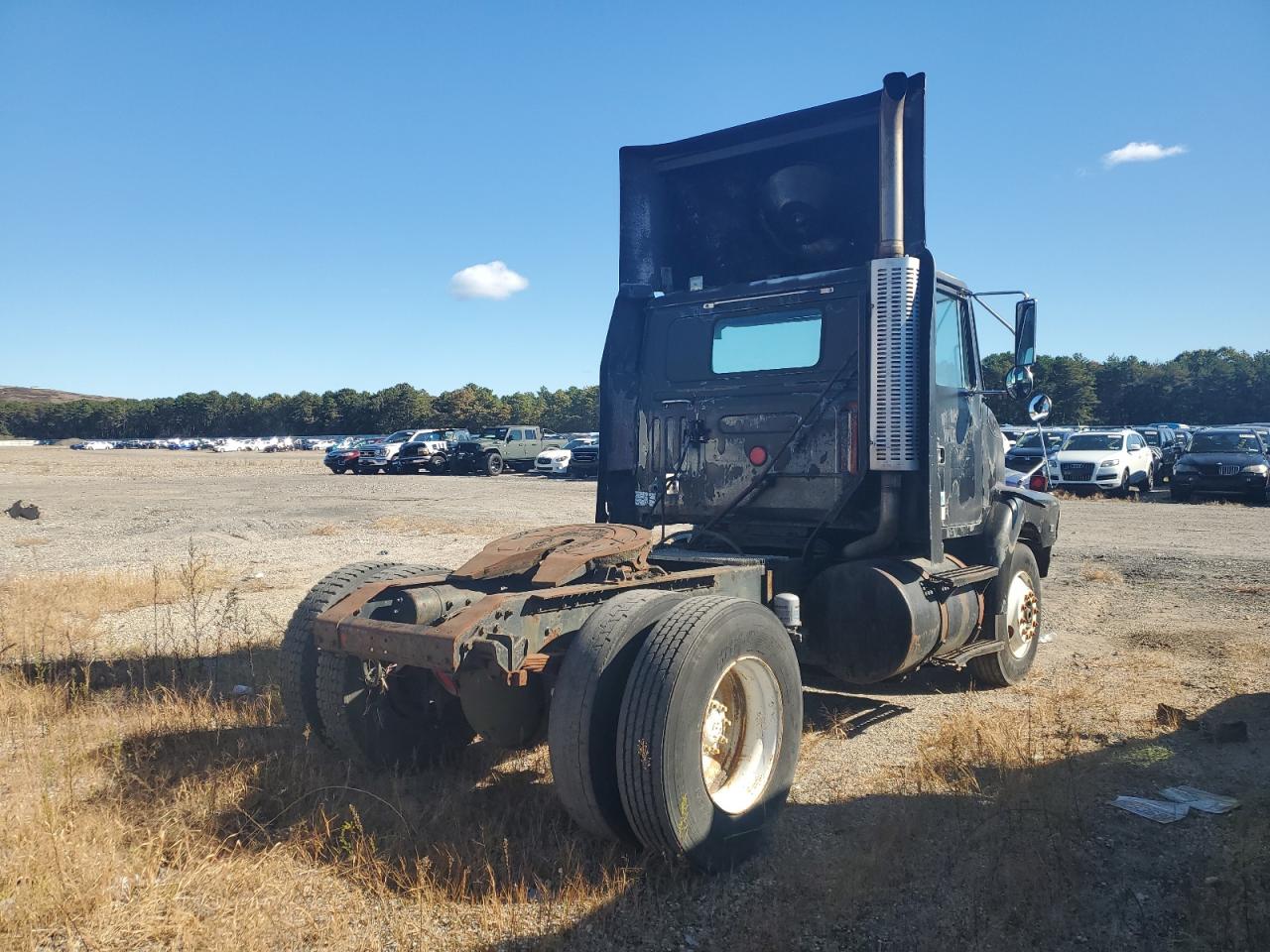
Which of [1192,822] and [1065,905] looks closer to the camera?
[1065,905]

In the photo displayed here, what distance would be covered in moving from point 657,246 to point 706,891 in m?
4.62

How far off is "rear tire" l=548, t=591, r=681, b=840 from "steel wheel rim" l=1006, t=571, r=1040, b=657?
3.80 m

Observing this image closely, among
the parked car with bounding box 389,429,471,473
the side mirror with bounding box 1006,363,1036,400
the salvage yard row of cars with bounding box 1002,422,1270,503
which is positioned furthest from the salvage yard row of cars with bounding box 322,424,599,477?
the side mirror with bounding box 1006,363,1036,400

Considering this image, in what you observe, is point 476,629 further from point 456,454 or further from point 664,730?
point 456,454

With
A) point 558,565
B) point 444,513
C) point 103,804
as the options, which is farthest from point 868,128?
point 444,513

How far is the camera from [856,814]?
398cm

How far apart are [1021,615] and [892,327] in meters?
2.50

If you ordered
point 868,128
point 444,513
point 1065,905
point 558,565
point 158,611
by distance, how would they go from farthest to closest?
1. point 444,513
2. point 158,611
3. point 868,128
4. point 558,565
5. point 1065,905

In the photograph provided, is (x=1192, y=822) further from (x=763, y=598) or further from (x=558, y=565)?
(x=558, y=565)

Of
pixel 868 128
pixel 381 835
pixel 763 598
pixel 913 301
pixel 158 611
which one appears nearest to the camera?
pixel 381 835

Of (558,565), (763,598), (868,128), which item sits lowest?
(763,598)

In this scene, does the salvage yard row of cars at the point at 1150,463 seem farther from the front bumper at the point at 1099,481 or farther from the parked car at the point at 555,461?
the parked car at the point at 555,461

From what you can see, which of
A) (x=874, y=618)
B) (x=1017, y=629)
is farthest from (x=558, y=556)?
(x=1017, y=629)

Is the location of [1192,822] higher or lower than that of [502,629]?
lower
